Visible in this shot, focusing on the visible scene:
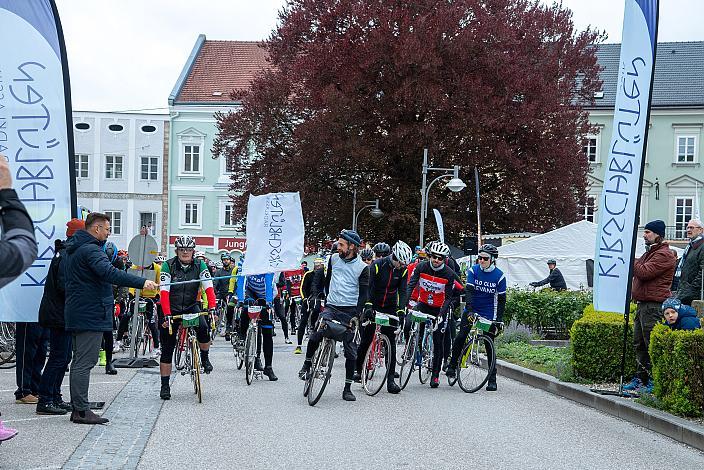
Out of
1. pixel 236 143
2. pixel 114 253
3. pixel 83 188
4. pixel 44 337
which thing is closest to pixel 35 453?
pixel 44 337

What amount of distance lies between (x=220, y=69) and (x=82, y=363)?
57.9m

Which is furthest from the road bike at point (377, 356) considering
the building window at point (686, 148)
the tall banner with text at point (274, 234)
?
the building window at point (686, 148)

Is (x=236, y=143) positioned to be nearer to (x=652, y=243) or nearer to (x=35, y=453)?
(x=652, y=243)

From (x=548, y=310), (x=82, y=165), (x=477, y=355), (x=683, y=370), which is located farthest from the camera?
(x=82, y=165)

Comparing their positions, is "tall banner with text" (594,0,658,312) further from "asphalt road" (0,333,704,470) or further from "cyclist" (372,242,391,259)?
"cyclist" (372,242,391,259)

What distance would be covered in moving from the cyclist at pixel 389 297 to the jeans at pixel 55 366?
3.95 m

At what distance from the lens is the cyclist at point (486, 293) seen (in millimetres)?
13648

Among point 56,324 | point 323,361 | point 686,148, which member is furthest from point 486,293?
point 686,148

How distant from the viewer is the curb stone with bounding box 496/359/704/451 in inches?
382

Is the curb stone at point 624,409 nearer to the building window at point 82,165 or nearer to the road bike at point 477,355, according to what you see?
the road bike at point 477,355

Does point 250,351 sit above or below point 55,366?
below

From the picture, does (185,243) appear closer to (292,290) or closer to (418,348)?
(418,348)

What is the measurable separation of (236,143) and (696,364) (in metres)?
29.3

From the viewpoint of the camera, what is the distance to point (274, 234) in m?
13.3
